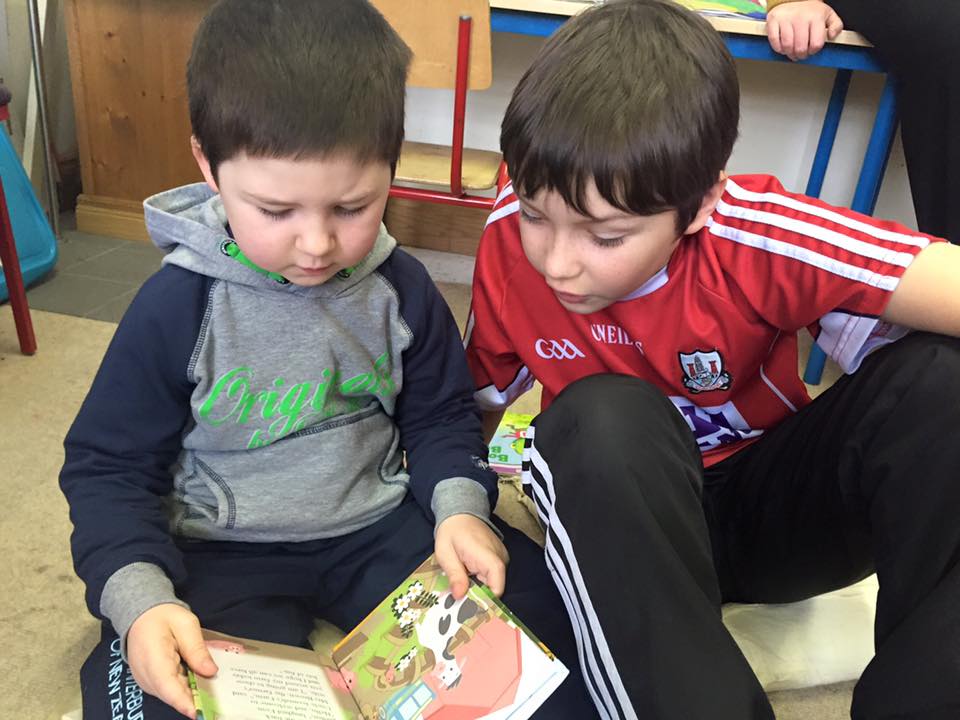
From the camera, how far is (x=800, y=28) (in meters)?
1.50

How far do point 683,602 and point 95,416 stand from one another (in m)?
0.53

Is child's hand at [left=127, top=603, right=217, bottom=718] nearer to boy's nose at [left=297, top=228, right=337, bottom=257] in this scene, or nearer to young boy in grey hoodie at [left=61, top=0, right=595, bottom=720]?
young boy in grey hoodie at [left=61, top=0, right=595, bottom=720]

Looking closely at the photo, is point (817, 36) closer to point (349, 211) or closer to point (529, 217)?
point (529, 217)

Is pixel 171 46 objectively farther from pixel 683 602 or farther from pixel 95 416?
pixel 683 602

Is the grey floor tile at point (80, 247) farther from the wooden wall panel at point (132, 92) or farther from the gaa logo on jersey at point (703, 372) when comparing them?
the gaa logo on jersey at point (703, 372)

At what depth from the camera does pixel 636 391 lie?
0.69 metres

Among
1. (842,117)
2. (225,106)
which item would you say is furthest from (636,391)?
(842,117)

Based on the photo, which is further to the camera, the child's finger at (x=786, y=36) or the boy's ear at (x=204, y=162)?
the child's finger at (x=786, y=36)

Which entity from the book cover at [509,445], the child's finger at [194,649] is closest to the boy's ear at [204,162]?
the child's finger at [194,649]

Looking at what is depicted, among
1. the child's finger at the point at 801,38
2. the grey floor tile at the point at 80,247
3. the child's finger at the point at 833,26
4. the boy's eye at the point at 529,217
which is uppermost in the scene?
the child's finger at the point at 833,26

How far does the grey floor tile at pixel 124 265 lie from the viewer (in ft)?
6.49

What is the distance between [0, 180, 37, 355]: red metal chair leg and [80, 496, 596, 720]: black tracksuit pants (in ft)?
2.94

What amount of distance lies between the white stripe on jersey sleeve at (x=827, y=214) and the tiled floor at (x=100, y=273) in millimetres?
1322

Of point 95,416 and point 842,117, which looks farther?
point 842,117
